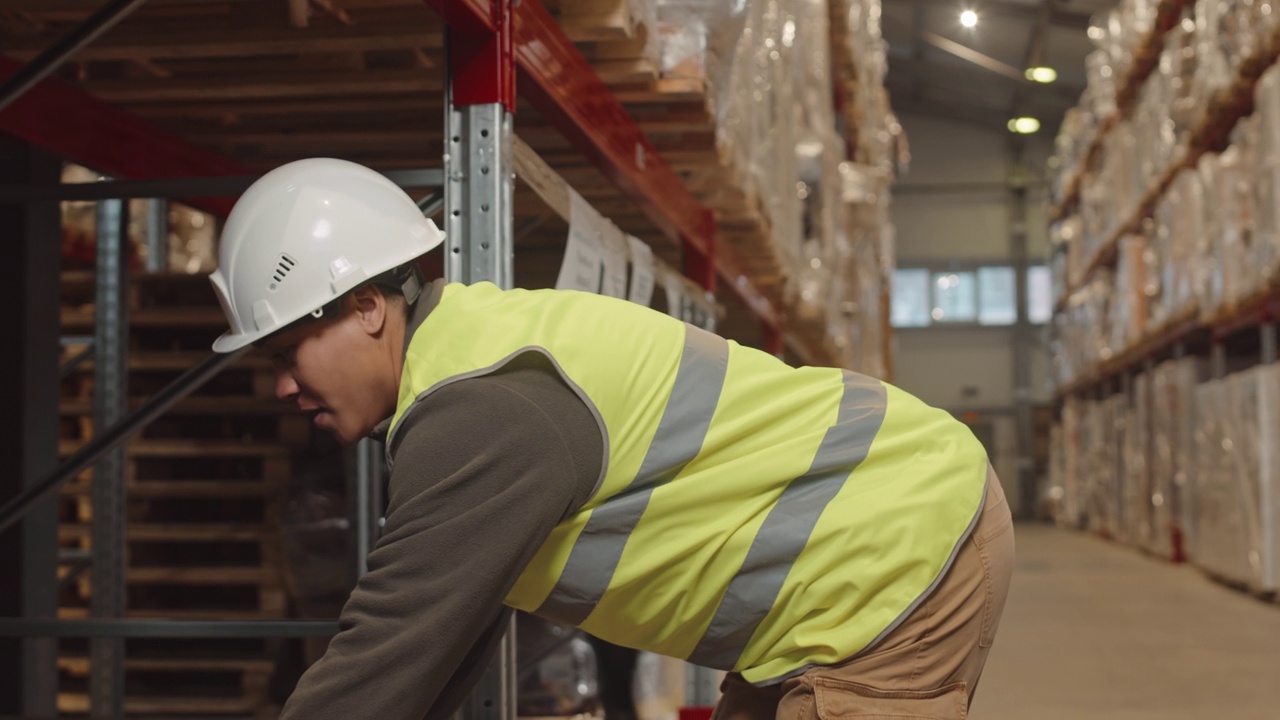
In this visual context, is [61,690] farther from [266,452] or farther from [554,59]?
[554,59]

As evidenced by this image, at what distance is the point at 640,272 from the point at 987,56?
1912cm

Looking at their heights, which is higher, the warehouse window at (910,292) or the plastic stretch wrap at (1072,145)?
the plastic stretch wrap at (1072,145)

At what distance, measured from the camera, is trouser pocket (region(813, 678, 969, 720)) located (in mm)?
1831

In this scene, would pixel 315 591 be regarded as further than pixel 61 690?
No

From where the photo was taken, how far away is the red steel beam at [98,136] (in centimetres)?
324

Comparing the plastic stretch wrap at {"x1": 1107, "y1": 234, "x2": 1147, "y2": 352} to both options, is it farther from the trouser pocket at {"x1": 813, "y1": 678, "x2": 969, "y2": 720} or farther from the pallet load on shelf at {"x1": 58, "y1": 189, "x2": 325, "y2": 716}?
the trouser pocket at {"x1": 813, "y1": 678, "x2": 969, "y2": 720}

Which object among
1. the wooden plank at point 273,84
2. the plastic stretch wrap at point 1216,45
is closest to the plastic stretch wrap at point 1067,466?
the plastic stretch wrap at point 1216,45

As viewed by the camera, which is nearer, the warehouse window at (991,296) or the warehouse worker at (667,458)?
the warehouse worker at (667,458)

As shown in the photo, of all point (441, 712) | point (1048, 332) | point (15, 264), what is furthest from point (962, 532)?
point (1048, 332)

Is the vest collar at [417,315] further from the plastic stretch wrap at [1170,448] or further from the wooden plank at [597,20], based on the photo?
the plastic stretch wrap at [1170,448]

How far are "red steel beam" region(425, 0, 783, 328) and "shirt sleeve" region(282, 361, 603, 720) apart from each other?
1.18 meters

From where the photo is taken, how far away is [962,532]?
6.28 feet

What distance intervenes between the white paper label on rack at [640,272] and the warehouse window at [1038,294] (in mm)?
20536

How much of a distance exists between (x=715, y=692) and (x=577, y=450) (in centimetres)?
398
